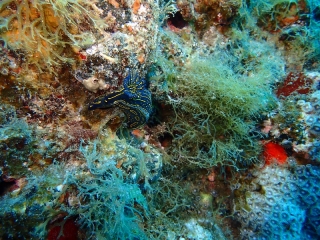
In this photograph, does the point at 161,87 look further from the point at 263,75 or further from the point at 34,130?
the point at 263,75

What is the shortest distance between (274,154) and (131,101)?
3022 mm

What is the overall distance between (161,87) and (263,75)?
2283mm

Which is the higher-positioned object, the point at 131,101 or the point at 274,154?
the point at 131,101

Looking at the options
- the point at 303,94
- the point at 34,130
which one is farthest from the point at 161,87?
the point at 303,94

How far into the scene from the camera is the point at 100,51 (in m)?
2.30

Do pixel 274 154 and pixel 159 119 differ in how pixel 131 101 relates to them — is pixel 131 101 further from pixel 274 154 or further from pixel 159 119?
pixel 274 154

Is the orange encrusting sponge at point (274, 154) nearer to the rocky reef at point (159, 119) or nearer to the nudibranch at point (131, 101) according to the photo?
the rocky reef at point (159, 119)

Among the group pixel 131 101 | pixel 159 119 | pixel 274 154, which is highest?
pixel 131 101

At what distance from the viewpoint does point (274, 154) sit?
3982 millimetres

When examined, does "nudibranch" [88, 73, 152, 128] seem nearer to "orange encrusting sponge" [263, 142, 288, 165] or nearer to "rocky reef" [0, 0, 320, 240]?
"rocky reef" [0, 0, 320, 240]

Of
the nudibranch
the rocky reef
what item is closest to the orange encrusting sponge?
the rocky reef

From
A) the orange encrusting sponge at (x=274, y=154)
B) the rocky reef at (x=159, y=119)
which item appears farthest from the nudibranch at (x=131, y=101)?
the orange encrusting sponge at (x=274, y=154)

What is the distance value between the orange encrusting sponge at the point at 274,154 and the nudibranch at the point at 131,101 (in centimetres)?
254

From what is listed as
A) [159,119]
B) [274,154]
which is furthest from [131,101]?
[274,154]
